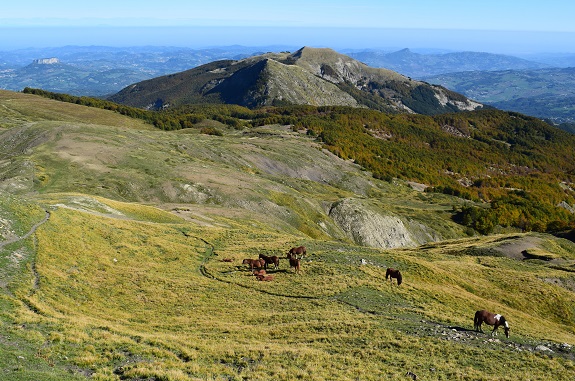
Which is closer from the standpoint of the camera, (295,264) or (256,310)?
(256,310)

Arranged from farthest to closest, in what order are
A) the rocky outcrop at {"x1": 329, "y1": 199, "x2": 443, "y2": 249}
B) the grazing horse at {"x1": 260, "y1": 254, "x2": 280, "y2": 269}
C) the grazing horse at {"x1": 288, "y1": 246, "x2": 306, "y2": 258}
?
the rocky outcrop at {"x1": 329, "y1": 199, "x2": 443, "y2": 249}
the grazing horse at {"x1": 288, "y1": 246, "x2": 306, "y2": 258}
the grazing horse at {"x1": 260, "y1": 254, "x2": 280, "y2": 269}

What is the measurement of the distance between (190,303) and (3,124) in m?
139

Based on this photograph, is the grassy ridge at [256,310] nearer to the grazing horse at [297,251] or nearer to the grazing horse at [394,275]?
the grazing horse at [394,275]

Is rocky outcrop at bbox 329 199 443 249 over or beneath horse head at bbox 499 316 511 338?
beneath

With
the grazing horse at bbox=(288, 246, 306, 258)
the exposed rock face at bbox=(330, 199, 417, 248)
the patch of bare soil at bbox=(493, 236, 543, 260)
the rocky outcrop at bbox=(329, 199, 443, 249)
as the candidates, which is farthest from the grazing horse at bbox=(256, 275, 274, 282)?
the exposed rock face at bbox=(330, 199, 417, 248)

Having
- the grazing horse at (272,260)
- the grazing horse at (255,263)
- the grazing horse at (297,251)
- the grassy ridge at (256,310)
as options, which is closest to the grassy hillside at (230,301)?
the grassy ridge at (256,310)

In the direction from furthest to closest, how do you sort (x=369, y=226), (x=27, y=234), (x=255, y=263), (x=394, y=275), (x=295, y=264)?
(x=369, y=226) → (x=295, y=264) → (x=255, y=263) → (x=394, y=275) → (x=27, y=234)

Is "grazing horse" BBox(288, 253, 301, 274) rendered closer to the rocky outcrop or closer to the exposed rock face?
the rocky outcrop

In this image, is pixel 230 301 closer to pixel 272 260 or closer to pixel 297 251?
pixel 272 260

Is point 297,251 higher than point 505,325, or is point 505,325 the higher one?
point 505,325

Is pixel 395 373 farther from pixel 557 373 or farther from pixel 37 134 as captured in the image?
pixel 37 134

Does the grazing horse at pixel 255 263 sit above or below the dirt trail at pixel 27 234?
below

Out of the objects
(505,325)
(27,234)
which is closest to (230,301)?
(27,234)

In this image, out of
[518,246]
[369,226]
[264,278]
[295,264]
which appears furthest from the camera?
[369,226]
